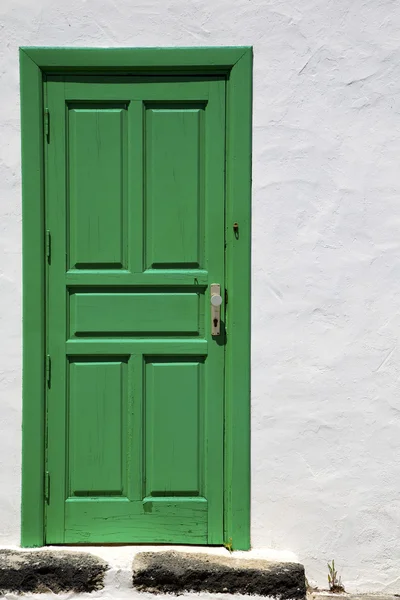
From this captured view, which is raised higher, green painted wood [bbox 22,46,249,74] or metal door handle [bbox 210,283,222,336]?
green painted wood [bbox 22,46,249,74]

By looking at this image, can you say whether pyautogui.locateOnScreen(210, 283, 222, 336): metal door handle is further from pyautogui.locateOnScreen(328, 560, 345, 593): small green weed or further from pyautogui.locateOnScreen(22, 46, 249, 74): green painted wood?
pyautogui.locateOnScreen(328, 560, 345, 593): small green weed

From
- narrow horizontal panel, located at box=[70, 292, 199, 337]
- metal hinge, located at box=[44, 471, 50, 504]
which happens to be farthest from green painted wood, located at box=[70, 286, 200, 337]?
metal hinge, located at box=[44, 471, 50, 504]

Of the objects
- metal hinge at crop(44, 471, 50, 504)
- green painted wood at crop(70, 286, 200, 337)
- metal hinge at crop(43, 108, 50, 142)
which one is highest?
metal hinge at crop(43, 108, 50, 142)

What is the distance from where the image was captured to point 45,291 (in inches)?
136

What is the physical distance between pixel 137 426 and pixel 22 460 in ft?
1.86

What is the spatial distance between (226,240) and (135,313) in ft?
1.83

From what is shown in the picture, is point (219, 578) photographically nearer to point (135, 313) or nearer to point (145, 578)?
point (145, 578)

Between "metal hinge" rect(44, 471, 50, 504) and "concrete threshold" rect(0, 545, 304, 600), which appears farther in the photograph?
"metal hinge" rect(44, 471, 50, 504)

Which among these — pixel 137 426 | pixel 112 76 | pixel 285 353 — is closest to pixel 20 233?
pixel 112 76

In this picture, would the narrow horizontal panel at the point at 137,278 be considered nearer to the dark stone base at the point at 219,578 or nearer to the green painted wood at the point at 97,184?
the green painted wood at the point at 97,184

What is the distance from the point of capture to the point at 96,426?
11.3 ft

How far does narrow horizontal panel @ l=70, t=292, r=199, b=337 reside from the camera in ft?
11.3

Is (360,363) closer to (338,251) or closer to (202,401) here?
(338,251)

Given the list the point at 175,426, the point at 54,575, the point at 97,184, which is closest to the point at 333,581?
the point at 175,426
